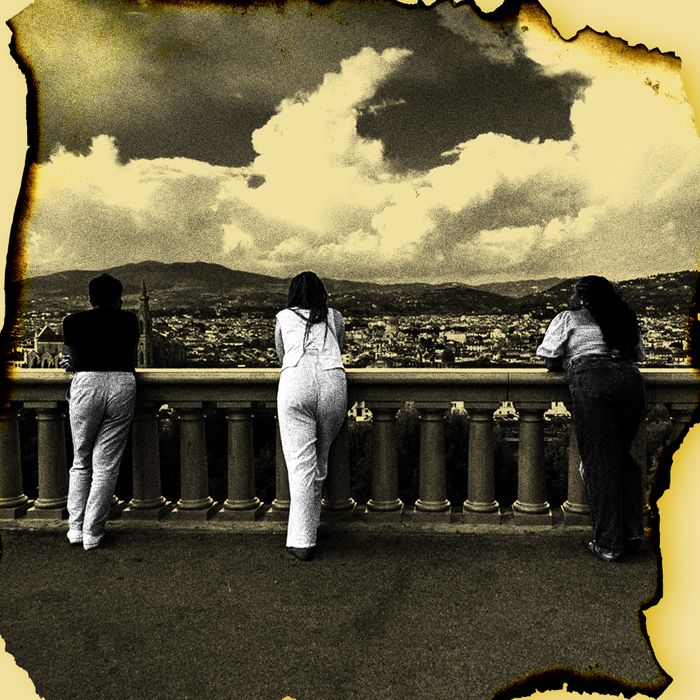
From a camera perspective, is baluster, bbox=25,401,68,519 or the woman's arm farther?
baluster, bbox=25,401,68,519

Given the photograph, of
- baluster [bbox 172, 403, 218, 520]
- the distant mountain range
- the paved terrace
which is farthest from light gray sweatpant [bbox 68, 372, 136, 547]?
the distant mountain range

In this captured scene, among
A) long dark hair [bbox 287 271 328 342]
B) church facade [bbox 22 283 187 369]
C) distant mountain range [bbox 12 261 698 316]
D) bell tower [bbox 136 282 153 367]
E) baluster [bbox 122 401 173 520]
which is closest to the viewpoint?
long dark hair [bbox 287 271 328 342]

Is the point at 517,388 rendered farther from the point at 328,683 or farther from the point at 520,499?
the point at 328,683

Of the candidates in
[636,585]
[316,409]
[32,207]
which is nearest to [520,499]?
[636,585]

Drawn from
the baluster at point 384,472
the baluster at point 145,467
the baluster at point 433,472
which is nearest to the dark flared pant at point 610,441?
the baluster at point 433,472

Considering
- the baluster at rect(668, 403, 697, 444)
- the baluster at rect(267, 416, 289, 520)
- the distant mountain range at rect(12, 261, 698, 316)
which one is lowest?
the baluster at rect(267, 416, 289, 520)

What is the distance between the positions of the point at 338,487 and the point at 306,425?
1.96ft

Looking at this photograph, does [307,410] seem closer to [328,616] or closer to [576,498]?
[328,616]

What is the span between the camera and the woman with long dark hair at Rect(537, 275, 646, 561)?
348 centimetres

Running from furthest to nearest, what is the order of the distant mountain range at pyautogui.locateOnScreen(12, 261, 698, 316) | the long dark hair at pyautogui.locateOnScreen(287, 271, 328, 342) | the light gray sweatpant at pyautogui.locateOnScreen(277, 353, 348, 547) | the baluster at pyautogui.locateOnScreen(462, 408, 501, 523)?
the distant mountain range at pyautogui.locateOnScreen(12, 261, 698, 316)
the baluster at pyautogui.locateOnScreen(462, 408, 501, 523)
the long dark hair at pyautogui.locateOnScreen(287, 271, 328, 342)
the light gray sweatpant at pyautogui.locateOnScreen(277, 353, 348, 547)

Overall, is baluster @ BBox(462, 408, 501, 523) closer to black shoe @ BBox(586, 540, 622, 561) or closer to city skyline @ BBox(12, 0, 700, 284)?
black shoe @ BBox(586, 540, 622, 561)

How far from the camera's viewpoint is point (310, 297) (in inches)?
146

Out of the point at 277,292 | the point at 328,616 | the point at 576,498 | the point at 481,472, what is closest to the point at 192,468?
the point at 328,616

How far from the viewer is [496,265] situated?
2695 centimetres
